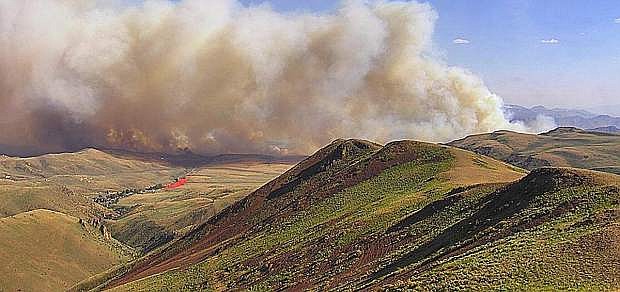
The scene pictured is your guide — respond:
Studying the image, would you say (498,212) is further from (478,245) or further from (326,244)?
(326,244)

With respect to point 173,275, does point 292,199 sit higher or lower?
higher

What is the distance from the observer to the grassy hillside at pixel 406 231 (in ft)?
120

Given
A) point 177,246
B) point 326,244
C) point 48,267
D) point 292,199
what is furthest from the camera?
point 48,267

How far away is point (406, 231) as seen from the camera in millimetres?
65500

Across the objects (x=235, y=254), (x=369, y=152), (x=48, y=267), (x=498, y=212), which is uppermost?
(x=369, y=152)

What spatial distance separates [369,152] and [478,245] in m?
102

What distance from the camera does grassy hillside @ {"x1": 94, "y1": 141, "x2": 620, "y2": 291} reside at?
3669 centimetres

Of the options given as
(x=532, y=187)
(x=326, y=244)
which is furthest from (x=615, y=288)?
(x=326, y=244)

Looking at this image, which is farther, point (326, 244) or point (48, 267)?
point (48, 267)

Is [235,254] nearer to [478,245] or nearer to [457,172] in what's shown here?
[457,172]

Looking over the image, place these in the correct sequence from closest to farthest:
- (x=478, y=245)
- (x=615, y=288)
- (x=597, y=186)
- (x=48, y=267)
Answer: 1. (x=615, y=288)
2. (x=478, y=245)
3. (x=597, y=186)
4. (x=48, y=267)

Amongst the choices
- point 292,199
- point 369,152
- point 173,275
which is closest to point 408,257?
point 173,275

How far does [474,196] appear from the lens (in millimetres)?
70188

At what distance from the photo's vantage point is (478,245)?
150 feet
